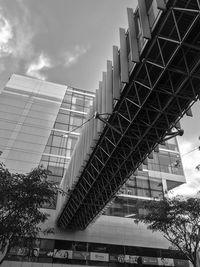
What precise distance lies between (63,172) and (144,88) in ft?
83.1

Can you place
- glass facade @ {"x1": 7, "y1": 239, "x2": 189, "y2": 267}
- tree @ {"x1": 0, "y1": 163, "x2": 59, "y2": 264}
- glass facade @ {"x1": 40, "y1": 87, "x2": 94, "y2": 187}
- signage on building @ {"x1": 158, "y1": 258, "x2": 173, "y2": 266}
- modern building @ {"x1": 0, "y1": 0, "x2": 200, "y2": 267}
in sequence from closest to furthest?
modern building @ {"x1": 0, "y1": 0, "x2": 200, "y2": 267}, tree @ {"x1": 0, "y1": 163, "x2": 59, "y2": 264}, glass facade @ {"x1": 7, "y1": 239, "x2": 189, "y2": 267}, signage on building @ {"x1": 158, "y1": 258, "x2": 173, "y2": 266}, glass facade @ {"x1": 40, "y1": 87, "x2": 94, "y2": 187}

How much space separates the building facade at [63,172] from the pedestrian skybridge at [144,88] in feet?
43.8

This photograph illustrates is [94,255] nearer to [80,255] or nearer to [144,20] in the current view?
[80,255]

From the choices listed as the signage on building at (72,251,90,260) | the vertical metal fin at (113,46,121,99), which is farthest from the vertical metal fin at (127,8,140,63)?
the signage on building at (72,251,90,260)

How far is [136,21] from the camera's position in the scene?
36.0 ft

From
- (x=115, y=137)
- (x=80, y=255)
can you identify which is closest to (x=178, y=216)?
(x=115, y=137)

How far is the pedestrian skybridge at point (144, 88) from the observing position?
8.55 metres

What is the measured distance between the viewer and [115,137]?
1414 centimetres

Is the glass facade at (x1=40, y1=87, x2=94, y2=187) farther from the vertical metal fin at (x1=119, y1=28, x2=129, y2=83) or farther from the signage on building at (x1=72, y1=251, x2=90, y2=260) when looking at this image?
the vertical metal fin at (x1=119, y1=28, x2=129, y2=83)

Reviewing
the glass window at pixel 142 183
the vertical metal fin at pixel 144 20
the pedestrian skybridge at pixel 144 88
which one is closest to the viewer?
the pedestrian skybridge at pixel 144 88

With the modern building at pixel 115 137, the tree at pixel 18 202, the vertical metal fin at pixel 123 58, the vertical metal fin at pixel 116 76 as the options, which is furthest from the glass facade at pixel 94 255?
the vertical metal fin at pixel 123 58

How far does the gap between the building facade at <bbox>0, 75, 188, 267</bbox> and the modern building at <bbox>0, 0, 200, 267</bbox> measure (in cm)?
12

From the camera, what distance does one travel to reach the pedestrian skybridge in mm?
8547

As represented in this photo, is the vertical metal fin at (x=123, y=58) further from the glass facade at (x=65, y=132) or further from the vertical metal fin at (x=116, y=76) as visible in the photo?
the glass facade at (x=65, y=132)
